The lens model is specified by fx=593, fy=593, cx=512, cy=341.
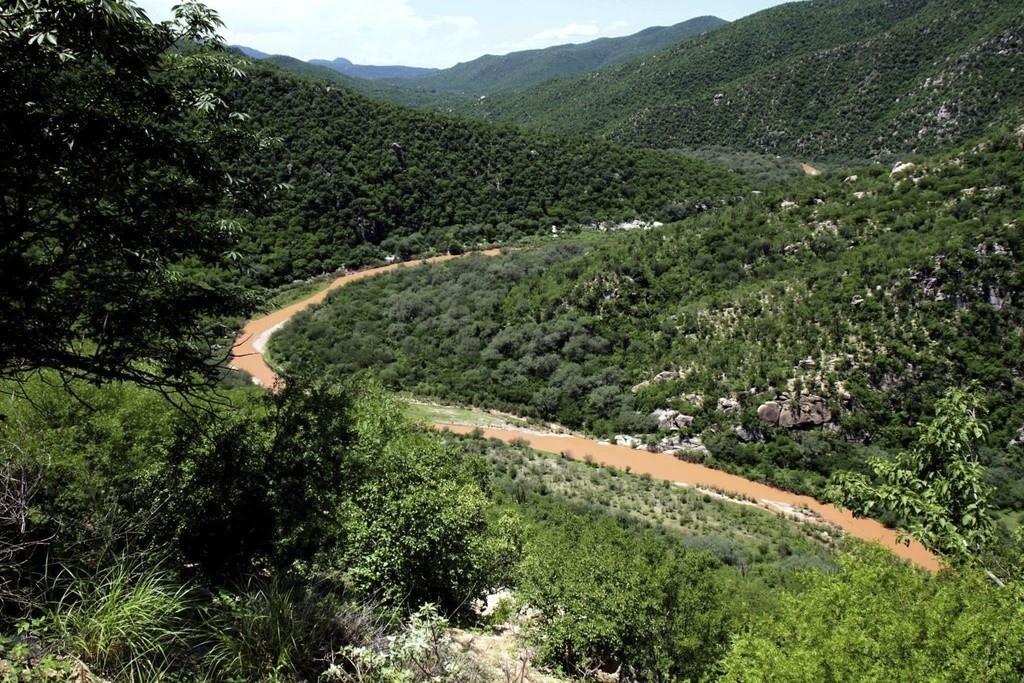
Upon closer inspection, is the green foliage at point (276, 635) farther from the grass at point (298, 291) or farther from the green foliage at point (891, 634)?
the grass at point (298, 291)

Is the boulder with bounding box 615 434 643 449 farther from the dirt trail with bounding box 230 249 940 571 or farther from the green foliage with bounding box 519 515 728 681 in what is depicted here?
the green foliage with bounding box 519 515 728 681

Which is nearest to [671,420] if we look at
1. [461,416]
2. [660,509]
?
[660,509]

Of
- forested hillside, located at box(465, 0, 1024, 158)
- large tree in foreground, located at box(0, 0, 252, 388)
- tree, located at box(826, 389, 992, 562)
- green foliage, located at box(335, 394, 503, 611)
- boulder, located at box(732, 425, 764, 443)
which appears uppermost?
forested hillside, located at box(465, 0, 1024, 158)

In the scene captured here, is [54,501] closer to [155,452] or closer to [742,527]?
[155,452]

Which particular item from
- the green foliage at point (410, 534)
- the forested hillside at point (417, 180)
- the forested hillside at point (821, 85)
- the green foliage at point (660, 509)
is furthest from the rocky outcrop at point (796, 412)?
the forested hillside at point (821, 85)

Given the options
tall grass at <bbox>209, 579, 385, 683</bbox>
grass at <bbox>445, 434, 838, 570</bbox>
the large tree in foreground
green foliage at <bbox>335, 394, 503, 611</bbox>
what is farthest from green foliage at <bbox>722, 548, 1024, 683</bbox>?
grass at <bbox>445, 434, 838, 570</bbox>

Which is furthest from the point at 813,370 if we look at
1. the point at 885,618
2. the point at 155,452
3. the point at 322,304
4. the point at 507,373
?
the point at 322,304

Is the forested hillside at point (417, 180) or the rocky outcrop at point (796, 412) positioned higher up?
the forested hillside at point (417, 180)
